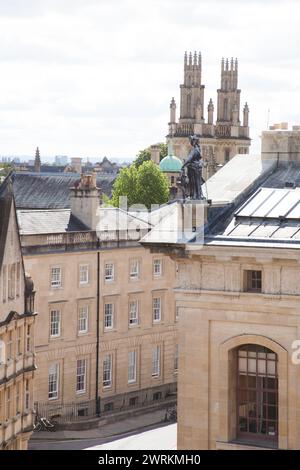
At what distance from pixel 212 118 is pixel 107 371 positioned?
12145 cm

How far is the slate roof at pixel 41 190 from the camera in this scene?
140 metres

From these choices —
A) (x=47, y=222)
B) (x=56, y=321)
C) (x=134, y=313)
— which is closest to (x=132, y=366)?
(x=134, y=313)

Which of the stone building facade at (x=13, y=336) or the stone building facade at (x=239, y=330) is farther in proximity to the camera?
the stone building facade at (x=13, y=336)

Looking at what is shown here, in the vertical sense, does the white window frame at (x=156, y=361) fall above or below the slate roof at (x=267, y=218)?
above

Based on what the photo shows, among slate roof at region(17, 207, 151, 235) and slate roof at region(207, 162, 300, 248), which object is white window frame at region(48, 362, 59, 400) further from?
slate roof at region(207, 162, 300, 248)

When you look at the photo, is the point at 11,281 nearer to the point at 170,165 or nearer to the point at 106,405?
the point at 106,405

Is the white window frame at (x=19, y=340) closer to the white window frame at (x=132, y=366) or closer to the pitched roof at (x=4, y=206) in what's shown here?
the pitched roof at (x=4, y=206)

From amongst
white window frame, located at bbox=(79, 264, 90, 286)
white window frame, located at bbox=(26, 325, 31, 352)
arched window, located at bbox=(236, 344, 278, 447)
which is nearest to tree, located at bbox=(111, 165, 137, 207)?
white window frame, located at bbox=(79, 264, 90, 286)

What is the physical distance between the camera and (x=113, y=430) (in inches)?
2918

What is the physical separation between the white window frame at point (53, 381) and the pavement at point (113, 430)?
3274 mm

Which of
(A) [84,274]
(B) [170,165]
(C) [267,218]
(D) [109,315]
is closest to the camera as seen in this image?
(C) [267,218]

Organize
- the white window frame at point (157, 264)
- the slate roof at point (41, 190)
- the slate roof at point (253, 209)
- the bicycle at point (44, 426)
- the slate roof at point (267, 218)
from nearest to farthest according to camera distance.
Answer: the slate roof at point (267, 218) → the slate roof at point (253, 209) → the bicycle at point (44, 426) → the white window frame at point (157, 264) → the slate roof at point (41, 190)

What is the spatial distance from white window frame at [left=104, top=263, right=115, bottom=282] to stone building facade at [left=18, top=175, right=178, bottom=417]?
0.06m

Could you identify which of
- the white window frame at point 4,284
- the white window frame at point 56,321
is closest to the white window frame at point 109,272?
the white window frame at point 56,321
